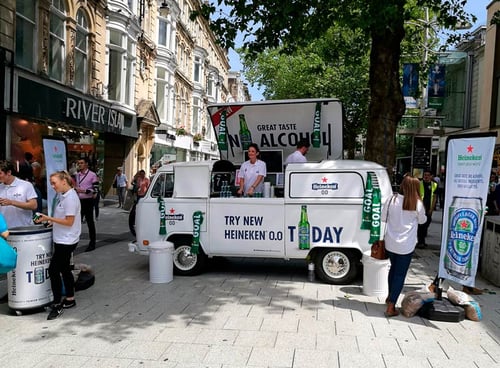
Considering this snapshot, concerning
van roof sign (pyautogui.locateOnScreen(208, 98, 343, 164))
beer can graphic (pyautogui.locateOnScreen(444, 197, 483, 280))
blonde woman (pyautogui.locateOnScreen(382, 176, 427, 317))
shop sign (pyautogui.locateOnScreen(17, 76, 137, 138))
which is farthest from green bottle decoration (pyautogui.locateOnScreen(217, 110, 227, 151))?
shop sign (pyautogui.locateOnScreen(17, 76, 137, 138))

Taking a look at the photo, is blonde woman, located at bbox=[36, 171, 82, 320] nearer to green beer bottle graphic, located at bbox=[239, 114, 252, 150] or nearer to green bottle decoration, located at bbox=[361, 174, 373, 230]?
green bottle decoration, located at bbox=[361, 174, 373, 230]

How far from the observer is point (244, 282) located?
6.82 meters

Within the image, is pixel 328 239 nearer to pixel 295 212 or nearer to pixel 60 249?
pixel 295 212

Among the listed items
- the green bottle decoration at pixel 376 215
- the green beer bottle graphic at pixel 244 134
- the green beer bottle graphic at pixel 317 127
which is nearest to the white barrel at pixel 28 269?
the green bottle decoration at pixel 376 215

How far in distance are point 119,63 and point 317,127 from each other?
14575 millimetres

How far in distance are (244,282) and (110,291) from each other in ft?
6.86

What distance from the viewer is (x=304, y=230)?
655 cm

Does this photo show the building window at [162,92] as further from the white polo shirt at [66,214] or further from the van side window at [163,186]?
the white polo shirt at [66,214]

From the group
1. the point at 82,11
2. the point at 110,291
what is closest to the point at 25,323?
the point at 110,291

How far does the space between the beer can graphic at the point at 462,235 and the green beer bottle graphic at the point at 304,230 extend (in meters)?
2.00

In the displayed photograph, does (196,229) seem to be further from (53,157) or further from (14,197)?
(14,197)

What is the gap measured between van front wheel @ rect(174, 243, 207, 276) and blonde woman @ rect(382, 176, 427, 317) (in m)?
3.23

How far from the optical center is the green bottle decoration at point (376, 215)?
20.7ft

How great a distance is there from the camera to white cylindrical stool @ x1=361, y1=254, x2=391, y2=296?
19.7ft
